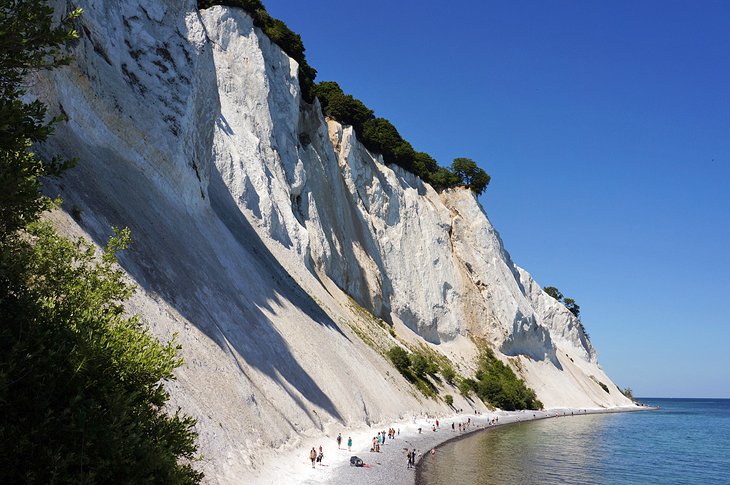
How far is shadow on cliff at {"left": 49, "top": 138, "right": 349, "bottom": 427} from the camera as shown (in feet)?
75.7

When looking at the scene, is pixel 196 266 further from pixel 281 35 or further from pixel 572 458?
pixel 281 35

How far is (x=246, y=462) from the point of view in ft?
63.0

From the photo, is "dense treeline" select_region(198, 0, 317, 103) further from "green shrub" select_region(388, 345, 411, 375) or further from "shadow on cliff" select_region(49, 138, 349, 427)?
"green shrub" select_region(388, 345, 411, 375)

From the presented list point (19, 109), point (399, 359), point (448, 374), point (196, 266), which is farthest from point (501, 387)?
point (19, 109)

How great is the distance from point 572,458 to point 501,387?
28.2 m

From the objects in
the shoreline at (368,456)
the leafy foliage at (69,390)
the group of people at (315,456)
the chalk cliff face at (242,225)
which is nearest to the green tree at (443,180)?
the chalk cliff face at (242,225)

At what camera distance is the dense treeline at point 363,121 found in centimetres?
5692

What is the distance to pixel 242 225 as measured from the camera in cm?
4034

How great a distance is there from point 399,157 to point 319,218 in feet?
87.3

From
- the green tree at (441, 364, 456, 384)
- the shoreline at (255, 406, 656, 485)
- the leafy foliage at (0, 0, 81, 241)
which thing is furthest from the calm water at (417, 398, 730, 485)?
the leafy foliage at (0, 0, 81, 241)

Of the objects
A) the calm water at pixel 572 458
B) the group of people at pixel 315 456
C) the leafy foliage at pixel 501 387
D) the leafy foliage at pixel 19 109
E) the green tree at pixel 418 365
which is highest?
the leafy foliage at pixel 19 109

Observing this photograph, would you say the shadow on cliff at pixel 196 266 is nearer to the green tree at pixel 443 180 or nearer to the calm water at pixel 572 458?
the calm water at pixel 572 458

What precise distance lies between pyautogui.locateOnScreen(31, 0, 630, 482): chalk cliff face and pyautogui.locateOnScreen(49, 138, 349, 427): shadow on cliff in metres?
0.11

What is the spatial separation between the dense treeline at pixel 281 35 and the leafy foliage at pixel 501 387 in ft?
133
